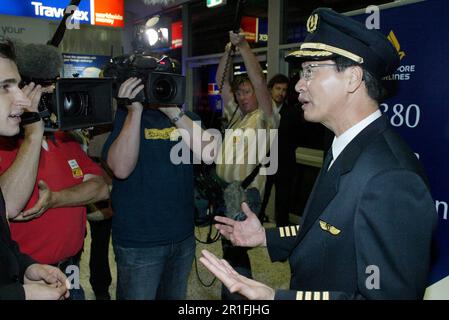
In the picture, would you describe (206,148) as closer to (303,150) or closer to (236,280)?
(236,280)

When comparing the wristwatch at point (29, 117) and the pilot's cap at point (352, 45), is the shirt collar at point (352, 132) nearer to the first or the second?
the pilot's cap at point (352, 45)

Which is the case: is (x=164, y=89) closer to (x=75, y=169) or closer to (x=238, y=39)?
(x=75, y=169)

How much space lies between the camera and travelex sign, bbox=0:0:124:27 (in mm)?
3691

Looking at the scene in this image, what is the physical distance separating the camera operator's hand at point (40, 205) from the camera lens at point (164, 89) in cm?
56

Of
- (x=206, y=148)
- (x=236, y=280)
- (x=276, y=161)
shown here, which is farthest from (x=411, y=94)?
(x=276, y=161)

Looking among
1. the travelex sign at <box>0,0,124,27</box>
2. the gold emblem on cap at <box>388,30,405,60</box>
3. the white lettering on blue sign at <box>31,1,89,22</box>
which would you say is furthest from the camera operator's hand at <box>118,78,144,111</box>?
the white lettering on blue sign at <box>31,1,89,22</box>

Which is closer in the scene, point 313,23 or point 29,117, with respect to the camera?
point 313,23

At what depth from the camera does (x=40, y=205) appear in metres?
1.46

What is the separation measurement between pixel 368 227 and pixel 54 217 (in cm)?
118

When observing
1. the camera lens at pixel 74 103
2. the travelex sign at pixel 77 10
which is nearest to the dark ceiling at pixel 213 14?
the travelex sign at pixel 77 10

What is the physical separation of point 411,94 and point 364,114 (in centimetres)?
88

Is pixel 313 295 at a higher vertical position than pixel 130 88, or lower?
lower

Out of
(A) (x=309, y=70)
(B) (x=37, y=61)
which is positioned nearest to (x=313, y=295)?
(A) (x=309, y=70)

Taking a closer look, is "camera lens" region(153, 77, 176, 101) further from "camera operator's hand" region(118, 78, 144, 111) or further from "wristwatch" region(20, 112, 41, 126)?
"wristwatch" region(20, 112, 41, 126)
